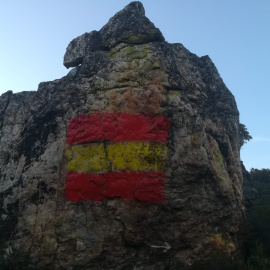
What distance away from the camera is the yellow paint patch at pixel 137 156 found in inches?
333

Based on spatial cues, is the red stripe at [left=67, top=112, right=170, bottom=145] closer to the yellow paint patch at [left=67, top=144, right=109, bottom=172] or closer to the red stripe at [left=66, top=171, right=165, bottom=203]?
Result: the yellow paint patch at [left=67, top=144, right=109, bottom=172]

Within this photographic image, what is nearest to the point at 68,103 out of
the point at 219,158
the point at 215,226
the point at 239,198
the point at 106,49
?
the point at 106,49

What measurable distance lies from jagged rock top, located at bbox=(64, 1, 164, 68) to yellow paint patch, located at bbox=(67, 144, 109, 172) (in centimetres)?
457

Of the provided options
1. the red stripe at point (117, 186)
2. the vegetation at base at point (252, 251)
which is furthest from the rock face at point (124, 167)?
the vegetation at base at point (252, 251)

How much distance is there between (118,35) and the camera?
37.1 ft

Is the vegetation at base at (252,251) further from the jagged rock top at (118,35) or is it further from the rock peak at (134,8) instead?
the rock peak at (134,8)

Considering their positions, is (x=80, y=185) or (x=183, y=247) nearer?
(x=183, y=247)

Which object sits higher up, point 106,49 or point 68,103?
point 106,49

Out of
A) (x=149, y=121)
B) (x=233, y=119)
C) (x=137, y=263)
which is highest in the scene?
(x=233, y=119)

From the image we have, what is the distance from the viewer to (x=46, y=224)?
8.08 metres

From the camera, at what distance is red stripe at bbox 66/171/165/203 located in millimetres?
8117

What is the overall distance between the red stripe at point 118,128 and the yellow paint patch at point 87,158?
273mm

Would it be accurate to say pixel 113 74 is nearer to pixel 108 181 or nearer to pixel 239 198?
pixel 108 181

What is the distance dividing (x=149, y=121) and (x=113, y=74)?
93.8 inches
